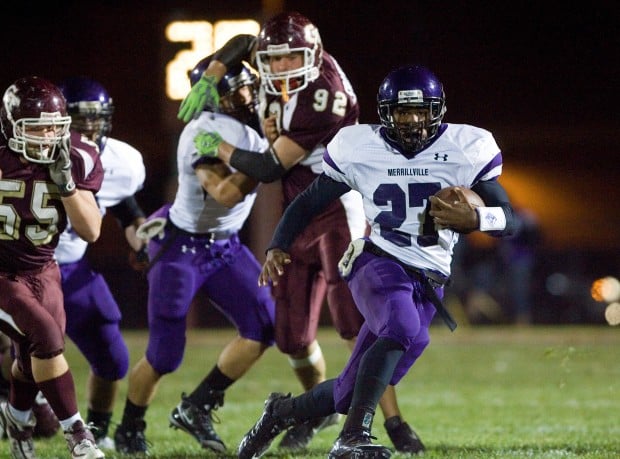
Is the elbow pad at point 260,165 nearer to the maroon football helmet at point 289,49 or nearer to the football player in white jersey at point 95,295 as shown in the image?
the maroon football helmet at point 289,49

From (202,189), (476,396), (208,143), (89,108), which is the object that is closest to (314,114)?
(208,143)

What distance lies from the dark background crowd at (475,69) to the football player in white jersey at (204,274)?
1045 centimetres

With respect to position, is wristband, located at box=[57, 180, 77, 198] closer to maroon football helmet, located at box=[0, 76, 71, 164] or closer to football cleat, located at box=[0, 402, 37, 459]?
maroon football helmet, located at box=[0, 76, 71, 164]

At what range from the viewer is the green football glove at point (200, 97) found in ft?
16.7

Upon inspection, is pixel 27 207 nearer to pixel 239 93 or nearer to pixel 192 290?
pixel 192 290

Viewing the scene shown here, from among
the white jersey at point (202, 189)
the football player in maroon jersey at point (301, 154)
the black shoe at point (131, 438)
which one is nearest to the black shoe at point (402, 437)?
the football player in maroon jersey at point (301, 154)

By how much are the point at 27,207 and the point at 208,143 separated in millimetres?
939

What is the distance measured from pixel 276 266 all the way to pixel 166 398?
10.4 feet

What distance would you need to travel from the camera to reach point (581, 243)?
17328 mm

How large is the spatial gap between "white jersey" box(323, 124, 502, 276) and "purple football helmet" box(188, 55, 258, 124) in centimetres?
109

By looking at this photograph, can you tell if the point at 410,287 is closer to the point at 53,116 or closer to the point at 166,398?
the point at 53,116

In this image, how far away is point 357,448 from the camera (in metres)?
3.78

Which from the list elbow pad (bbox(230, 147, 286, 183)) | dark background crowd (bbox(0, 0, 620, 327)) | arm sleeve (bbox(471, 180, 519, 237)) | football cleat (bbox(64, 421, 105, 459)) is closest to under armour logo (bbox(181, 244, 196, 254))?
elbow pad (bbox(230, 147, 286, 183))

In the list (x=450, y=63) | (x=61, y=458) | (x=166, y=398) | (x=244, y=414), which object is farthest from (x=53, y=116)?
(x=450, y=63)
